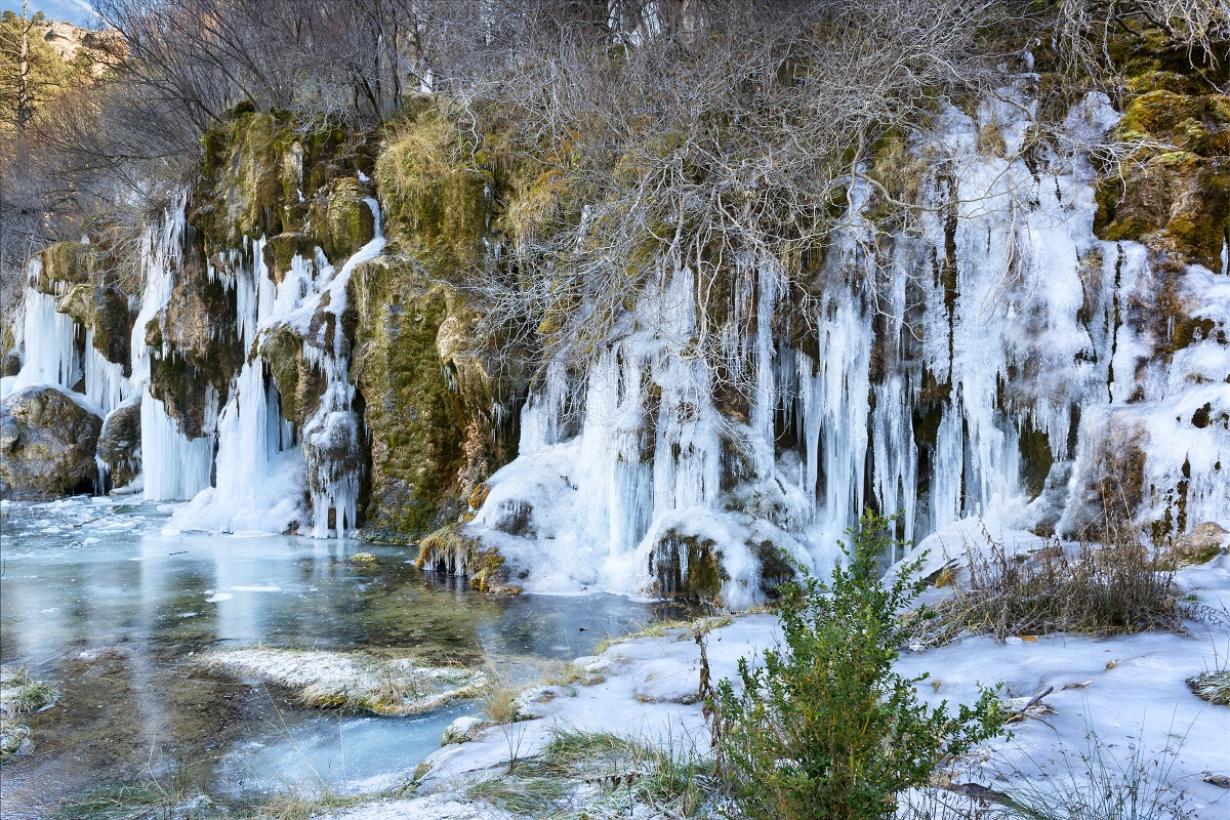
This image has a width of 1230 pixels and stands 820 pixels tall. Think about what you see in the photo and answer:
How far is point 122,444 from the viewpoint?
64.8ft

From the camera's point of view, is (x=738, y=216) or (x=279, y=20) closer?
(x=738, y=216)

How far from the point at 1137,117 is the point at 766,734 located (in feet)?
29.2

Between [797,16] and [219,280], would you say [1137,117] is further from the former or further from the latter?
[219,280]

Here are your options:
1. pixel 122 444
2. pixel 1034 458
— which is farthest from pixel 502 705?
pixel 122 444

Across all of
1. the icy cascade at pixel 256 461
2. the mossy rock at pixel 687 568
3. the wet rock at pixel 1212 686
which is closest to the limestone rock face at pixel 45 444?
the icy cascade at pixel 256 461

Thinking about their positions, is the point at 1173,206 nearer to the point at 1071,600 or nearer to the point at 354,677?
the point at 1071,600

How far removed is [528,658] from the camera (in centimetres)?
681

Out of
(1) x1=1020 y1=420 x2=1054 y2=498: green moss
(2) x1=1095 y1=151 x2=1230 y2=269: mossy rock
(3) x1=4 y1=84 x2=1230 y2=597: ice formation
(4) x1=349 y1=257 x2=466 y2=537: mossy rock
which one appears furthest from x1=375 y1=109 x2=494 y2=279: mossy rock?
(2) x1=1095 y1=151 x2=1230 y2=269: mossy rock

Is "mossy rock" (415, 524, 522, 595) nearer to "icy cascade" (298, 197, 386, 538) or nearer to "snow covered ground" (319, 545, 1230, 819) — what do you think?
"icy cascade" (298, 197, 386, 538)

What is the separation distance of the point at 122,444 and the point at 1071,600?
20029 millimetres

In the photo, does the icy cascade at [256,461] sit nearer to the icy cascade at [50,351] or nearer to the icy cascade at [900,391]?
the icy cascade at [900,391]

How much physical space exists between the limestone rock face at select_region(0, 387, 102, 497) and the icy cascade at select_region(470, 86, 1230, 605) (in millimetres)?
13532

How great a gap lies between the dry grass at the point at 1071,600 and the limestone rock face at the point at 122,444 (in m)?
19.2

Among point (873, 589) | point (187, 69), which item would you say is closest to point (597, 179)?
point (873, 589)
